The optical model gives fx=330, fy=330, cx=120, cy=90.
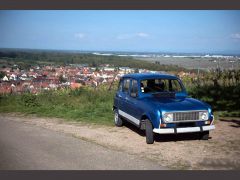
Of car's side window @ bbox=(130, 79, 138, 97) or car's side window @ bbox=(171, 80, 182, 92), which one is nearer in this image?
car's side window @ bbox=(130, 79, 138, 97)

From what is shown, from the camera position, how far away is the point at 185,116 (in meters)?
8.57

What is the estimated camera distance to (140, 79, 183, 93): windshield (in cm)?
1016

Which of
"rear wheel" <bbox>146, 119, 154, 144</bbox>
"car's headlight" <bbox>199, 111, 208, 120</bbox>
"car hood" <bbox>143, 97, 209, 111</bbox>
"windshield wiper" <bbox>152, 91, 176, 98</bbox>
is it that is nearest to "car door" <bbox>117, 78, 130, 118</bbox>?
"windshield wiper" <bbox>152, 91, 176, 98</bbox>

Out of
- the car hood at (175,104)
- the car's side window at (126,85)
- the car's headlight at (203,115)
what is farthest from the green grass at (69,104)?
the car's headlight at (203,115)

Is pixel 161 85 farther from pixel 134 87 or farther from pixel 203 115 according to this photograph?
pixel 203 115

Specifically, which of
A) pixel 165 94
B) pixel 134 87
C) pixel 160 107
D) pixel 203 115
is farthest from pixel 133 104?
pixel 203 115

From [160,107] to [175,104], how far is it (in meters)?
0.51

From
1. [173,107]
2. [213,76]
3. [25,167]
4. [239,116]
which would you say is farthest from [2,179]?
[213,76]

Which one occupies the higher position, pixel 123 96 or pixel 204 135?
pixel 123 96

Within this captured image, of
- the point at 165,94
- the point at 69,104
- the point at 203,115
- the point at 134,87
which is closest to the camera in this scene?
the point at 203,115

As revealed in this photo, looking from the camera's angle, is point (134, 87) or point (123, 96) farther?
point (123, 96)

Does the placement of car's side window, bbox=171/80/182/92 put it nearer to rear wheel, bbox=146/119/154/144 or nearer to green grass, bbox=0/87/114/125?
rear wheel, bbox=146/119/154/144

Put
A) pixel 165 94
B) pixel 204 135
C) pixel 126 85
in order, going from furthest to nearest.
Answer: pixel 126 85 < pixel 165 94 < pixel 204 135

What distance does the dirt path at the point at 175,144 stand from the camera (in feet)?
23.4
